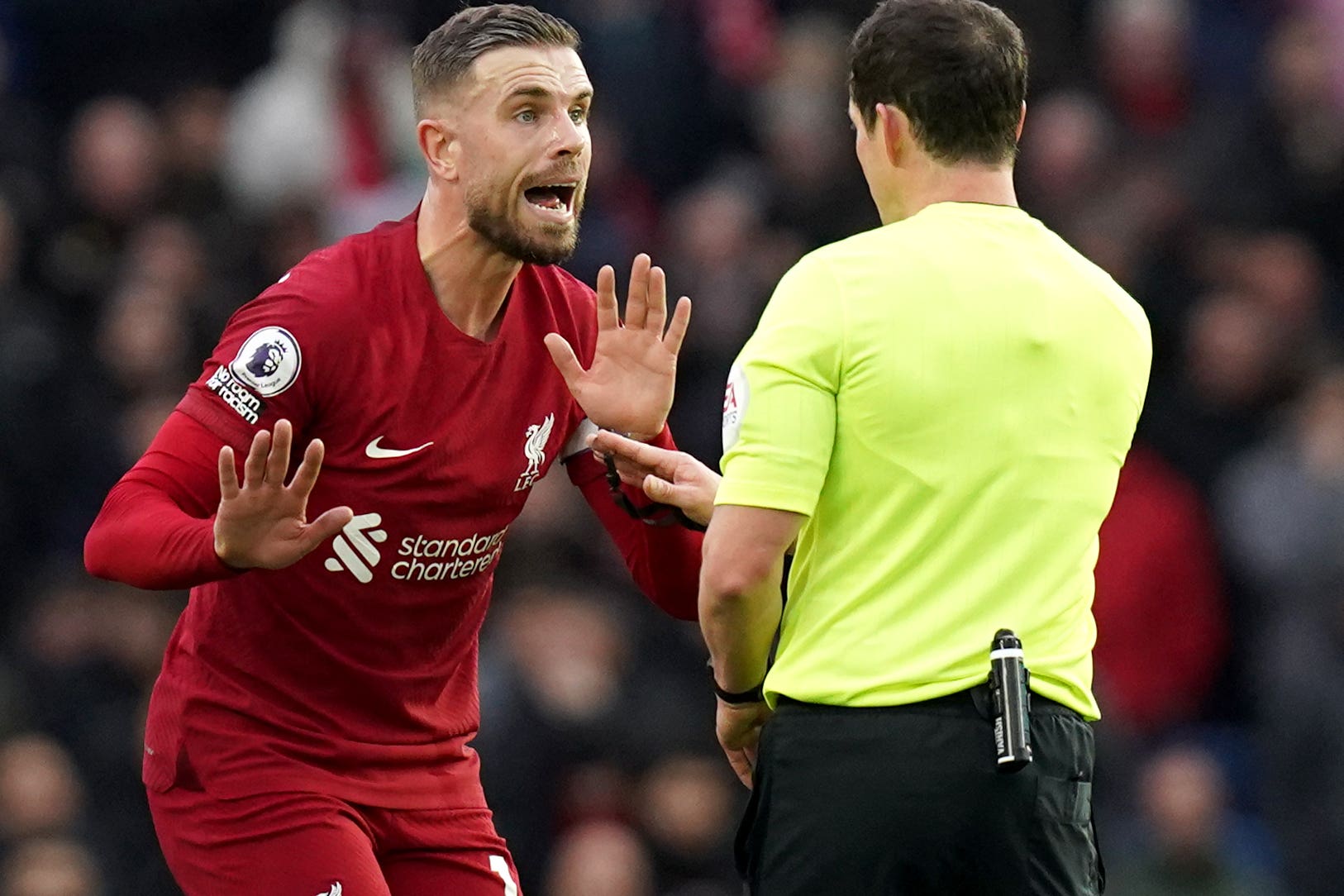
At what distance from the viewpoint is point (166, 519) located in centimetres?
419

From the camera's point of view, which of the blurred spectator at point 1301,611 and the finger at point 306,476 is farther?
the blurred spectator at point 1301,611

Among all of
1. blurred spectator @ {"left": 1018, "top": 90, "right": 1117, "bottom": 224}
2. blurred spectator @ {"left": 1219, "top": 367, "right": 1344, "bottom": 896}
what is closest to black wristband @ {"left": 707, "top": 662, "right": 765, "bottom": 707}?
blurred spectator @ {"left": 1219, "top": 367, "right": 1344, "bottom": 896}

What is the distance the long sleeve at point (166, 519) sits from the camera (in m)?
4.12

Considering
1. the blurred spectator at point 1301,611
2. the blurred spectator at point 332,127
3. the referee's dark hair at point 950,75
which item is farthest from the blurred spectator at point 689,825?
the referee's dark hair at point 950,75

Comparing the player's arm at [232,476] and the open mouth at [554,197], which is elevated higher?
the open mouth at [554,197]

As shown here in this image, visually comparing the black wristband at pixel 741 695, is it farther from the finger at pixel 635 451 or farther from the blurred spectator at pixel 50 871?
the blurred spectator at pixel 50 871

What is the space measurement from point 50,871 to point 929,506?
488 cm

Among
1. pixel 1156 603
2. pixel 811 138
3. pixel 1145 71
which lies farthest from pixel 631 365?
pixel 1145 71

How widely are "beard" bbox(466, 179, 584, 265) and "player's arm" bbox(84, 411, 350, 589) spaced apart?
77 centimetres

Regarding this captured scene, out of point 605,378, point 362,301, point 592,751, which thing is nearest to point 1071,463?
point 605,378

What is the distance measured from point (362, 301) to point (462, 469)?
411 millimetres

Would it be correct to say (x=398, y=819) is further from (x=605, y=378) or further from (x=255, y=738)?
(x=605, y=378)

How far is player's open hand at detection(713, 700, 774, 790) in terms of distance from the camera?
14.1 feet

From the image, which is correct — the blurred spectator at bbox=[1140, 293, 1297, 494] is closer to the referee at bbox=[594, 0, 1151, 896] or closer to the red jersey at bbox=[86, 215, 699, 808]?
the red jersey at bbox=[86, 215, 699, 808]
